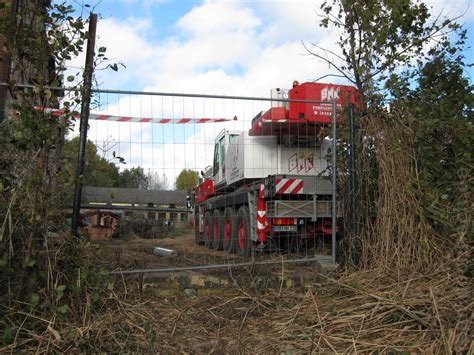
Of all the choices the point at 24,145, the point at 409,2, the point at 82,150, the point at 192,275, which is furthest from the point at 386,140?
the point at 24,145

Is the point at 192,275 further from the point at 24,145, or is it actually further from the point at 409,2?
the point at 409,2

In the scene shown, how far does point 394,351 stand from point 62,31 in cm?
365

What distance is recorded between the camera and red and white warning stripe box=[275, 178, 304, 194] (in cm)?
805

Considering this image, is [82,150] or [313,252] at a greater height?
[82,150]

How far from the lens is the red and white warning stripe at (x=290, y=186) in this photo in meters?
8.05

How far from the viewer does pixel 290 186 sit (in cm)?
811

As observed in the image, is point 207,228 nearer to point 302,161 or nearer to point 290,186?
point 302,161

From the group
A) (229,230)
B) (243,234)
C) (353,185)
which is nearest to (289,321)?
(353,185)

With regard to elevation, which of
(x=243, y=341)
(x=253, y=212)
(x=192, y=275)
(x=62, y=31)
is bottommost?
(x=243, y=341)

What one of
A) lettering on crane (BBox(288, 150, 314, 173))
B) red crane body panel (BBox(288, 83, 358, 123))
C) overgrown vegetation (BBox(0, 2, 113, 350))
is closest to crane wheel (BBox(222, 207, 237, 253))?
lettering on crane (BBox(288, 150, 314, 173))

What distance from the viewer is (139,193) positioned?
7828 millimetres

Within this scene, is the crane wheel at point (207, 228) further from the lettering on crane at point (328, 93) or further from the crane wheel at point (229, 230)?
the lettering on crane at point (328, 93)

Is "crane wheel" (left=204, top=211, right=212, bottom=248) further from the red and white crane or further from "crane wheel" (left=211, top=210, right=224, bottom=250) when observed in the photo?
the red and white crane

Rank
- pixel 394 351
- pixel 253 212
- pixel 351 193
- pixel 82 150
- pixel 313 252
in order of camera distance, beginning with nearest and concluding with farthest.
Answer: pixel 394 351
pixel 82 150
pixel 351 193
pixel 313 252
pixel 253 212
